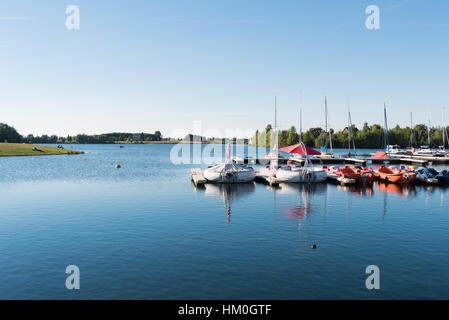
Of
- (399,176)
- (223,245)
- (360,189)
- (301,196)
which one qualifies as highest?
(399,176)

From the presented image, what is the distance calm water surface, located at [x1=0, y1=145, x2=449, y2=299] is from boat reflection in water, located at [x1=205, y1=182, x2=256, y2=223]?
0.74m

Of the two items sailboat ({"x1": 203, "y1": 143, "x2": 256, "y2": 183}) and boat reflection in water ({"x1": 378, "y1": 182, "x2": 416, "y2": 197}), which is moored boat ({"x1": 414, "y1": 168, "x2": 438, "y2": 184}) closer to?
boat reflection in water ({"x1": 378, "y1": 182, "x2": 416, "y2": 197})

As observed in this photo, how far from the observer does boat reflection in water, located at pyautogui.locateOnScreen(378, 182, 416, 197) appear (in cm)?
5520

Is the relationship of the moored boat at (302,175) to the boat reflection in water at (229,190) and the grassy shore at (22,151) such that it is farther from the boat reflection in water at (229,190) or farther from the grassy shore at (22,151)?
the grassy shore at (22,151)

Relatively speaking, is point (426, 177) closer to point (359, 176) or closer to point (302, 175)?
point (359, 176)

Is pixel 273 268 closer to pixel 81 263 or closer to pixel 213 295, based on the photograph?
pixel 213 295

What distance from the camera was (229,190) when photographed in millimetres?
57781

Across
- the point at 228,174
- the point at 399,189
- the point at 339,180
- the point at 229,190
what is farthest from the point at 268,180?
the point at 399,189

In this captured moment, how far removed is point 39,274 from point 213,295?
38.2ft

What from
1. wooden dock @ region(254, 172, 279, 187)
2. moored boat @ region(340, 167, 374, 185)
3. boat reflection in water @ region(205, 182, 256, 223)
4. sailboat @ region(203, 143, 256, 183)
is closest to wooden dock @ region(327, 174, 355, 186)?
moored boat @ region(340, 167, 374, 185)

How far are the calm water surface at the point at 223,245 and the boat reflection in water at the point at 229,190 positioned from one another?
0.74 meters

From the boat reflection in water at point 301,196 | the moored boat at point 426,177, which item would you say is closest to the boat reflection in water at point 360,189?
the boat reflection in water at point 301,196

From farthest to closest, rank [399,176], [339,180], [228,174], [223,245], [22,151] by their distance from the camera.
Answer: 1. [22,151]
2. [339,180]
3. [399,176]
4. [228,174]
5. [223,245]

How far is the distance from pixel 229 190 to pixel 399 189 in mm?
30984
